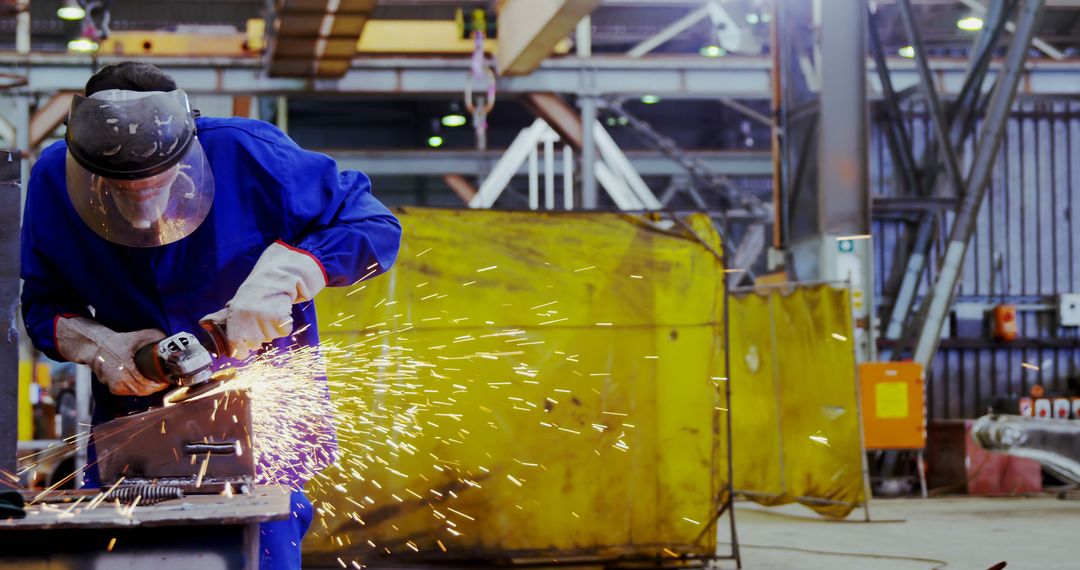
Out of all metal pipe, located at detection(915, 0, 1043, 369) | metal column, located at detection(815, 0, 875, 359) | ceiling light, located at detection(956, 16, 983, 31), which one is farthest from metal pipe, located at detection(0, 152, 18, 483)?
ceiling light, located at detection(956, 16, 983, 31)

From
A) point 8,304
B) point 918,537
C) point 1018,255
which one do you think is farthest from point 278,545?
point 1018,255

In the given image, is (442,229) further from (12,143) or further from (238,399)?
(12,143)

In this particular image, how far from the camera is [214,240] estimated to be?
2.38 meters

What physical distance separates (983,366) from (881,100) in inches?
115

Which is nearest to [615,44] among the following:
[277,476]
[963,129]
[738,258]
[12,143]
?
[738,258]

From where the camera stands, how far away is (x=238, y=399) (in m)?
2.15

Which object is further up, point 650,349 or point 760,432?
point 650,349

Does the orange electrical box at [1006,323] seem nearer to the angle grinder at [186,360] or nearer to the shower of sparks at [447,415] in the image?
the shower of sparks at [447,415]

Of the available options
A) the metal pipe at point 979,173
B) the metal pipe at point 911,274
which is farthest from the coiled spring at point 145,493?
the metal pipe at point 911,274

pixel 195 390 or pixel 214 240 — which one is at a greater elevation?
pixel 214 240

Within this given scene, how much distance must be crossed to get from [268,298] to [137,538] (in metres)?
0.53

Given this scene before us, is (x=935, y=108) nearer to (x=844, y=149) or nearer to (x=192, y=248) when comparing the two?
(x=844, y=149)

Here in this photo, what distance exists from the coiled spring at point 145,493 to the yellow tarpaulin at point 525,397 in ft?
12.8

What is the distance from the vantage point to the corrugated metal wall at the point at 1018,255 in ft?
41.9
